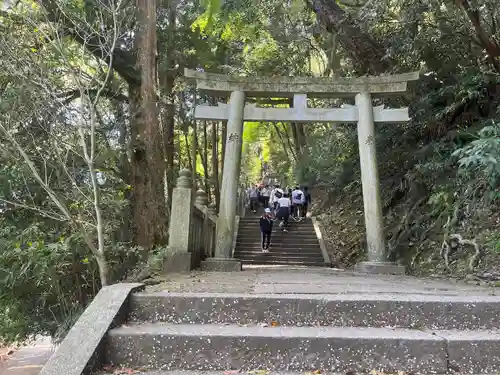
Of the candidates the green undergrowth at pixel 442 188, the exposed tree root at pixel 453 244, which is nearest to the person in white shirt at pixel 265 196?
the green undergrowth at pixel 442 188

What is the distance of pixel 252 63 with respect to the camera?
16.0m

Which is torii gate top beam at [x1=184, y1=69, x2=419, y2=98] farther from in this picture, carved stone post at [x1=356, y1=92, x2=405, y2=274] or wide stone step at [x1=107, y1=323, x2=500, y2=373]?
wide stone step at [x1=107, y1=323, x2=500, y2=373]

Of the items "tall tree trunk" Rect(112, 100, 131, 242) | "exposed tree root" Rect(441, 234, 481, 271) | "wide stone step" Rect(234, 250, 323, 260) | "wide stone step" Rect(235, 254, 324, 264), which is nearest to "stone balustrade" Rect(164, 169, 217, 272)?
"tall tree trunk" Rect(112, 100, 131, 242)

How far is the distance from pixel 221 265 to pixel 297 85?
366 centimetres

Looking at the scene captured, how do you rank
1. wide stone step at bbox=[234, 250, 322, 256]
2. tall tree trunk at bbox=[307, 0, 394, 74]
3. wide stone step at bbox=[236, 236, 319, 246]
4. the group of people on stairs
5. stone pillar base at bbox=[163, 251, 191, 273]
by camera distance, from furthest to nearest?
wide stone step at bbox=[236, 236, 319, 246], wide stone step at bbox=[234, 250, 322, 256], the group of people on stairs, tall tree trunk at bbox=[307, 0, 394, 74], stone pillar base at bbox=[163, 251, 191, 273]

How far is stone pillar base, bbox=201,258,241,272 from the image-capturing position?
23.0ft

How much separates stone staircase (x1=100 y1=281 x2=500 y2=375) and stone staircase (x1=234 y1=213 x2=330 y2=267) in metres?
9.32

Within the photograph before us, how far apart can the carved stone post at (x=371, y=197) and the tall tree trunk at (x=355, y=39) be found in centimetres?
251

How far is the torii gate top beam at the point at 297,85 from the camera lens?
833 centimetres

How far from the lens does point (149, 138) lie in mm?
8422

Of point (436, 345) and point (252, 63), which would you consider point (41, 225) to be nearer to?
point (436, 345)

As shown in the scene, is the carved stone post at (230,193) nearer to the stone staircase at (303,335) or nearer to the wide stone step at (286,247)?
the stone staircase at (303,335)

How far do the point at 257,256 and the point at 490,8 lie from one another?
8453 mm

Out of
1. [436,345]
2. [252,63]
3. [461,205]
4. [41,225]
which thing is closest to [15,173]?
[41,225]
